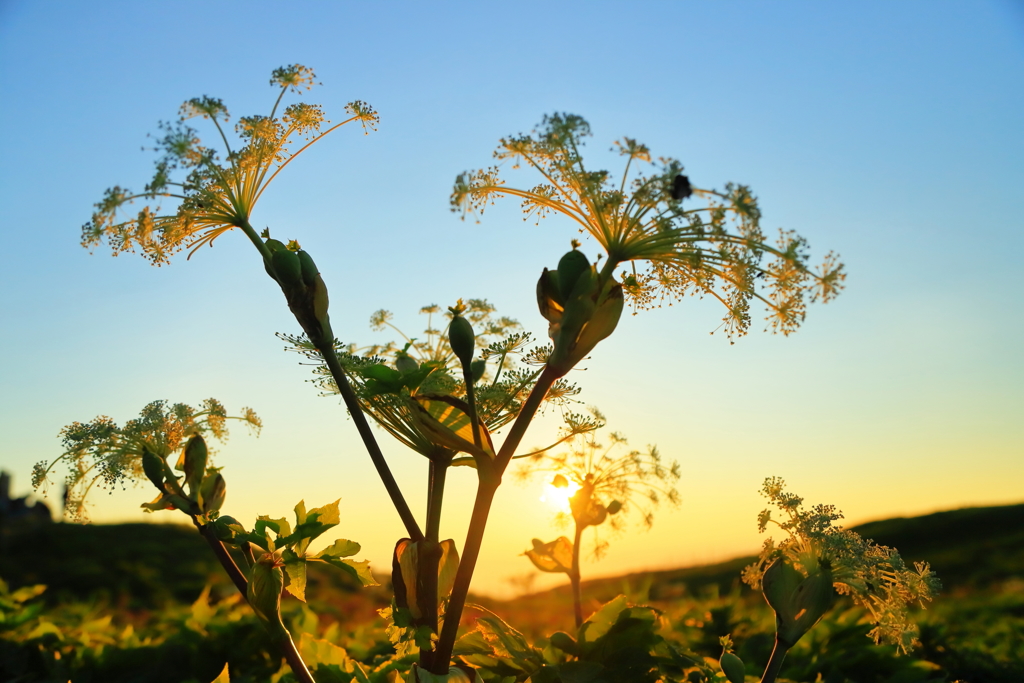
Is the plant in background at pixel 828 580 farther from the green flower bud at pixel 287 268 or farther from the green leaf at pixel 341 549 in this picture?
the green flower bud at pixel 287 268

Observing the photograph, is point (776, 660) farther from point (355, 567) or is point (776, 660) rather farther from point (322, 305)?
point (322, 305)

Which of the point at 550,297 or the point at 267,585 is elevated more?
the point at 550,297

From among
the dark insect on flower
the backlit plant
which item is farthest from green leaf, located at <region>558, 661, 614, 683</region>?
the dark insect on flower

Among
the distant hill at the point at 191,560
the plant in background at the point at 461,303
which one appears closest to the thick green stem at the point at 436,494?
the plant in background at the point at 461,303

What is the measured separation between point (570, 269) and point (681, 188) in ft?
0.97

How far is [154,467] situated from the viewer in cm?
175

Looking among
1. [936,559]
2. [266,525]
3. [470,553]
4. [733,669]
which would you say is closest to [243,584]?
[266,525]

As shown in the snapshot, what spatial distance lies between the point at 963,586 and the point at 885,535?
2.89 meters

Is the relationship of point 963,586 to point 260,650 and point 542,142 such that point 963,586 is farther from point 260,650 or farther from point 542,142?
point 542,142

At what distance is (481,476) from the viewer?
1.58 m

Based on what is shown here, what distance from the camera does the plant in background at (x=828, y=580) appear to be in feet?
5.51

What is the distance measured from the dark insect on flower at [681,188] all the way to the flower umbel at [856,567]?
89cm

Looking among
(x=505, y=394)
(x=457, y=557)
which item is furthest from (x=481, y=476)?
(x=457, y=557)

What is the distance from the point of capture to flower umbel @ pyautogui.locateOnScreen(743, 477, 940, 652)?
1701mm
